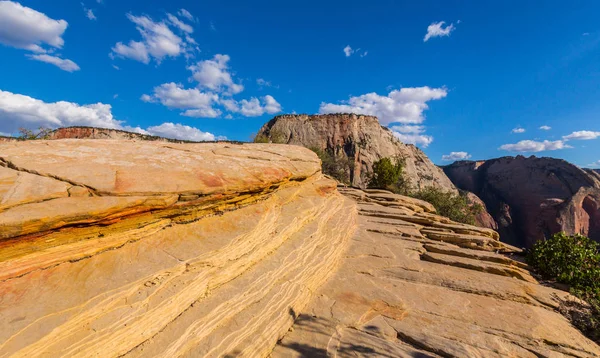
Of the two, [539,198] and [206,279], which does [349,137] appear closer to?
[539,198]

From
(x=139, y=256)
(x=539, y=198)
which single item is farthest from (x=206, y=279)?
(x=539, y=198)

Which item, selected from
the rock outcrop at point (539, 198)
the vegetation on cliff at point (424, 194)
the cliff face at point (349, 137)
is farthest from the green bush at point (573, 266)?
the rock outcrop at point (539, 198)

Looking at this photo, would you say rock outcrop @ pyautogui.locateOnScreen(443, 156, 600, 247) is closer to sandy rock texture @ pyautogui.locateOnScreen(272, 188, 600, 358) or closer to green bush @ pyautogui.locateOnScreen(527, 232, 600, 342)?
green bush @ pyautogui.locateOnScreen(527, 232, 600, 342)

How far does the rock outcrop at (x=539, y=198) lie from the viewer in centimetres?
5409

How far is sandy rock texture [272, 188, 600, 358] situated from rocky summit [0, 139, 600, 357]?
5 cm

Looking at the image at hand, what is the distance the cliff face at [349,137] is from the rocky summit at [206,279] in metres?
55.4

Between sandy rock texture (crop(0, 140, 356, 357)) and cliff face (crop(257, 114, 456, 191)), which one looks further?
cliff face (crop(257, 114, 456, 191))

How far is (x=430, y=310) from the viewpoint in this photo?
717 cm

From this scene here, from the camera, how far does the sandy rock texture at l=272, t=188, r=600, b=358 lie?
18.9 ft

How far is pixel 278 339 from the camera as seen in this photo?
19.7 feet

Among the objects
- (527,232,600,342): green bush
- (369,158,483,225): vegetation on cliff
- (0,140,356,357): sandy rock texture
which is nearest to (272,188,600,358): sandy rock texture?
(527,232,600,342): green bush

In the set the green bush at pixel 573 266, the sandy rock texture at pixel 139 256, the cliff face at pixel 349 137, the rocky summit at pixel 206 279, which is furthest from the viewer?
the cliff face at pixel 349 137

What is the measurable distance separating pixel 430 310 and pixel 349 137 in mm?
63767

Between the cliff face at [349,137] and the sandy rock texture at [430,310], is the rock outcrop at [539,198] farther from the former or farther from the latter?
the sandy rock texture at [430,310]
